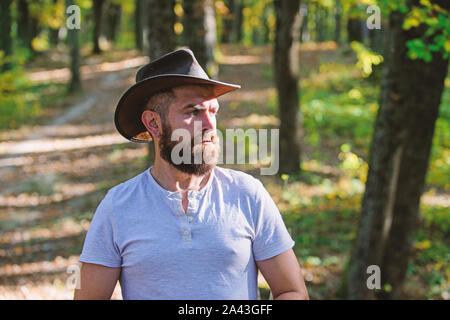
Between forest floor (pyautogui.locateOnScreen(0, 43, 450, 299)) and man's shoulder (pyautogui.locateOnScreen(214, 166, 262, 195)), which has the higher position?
man's shoulder (pyautogui.locateOnScreen(214, 166, 262, 195))

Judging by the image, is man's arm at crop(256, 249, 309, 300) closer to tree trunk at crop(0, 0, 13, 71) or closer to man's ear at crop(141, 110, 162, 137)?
man's ear at crop(141, 110, 162, 137)

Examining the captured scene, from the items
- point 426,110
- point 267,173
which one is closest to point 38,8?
point 267,173

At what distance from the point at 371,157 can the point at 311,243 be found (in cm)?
324

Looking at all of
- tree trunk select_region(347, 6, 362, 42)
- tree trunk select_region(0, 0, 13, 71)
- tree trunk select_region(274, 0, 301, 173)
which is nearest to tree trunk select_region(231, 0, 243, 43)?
tree trunk select_region(347, 6, 362, 42)

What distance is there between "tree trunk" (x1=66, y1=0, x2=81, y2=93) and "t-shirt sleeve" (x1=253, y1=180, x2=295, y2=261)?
18.6 meters

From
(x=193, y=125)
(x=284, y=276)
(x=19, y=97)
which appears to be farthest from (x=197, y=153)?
(x=19, y=97)

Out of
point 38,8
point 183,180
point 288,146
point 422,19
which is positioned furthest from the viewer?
point 38,8

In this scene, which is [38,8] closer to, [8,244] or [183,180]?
[8,244]

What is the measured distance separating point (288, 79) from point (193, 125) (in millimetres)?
8633

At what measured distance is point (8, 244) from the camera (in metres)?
8.11

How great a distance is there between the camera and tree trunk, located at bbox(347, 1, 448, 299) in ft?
17.9

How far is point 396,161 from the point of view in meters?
5.60

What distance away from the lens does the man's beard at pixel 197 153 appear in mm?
2344

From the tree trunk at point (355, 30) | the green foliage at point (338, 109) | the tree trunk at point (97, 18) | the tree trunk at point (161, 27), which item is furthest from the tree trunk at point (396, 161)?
the tree trunk at point (97, 18)
